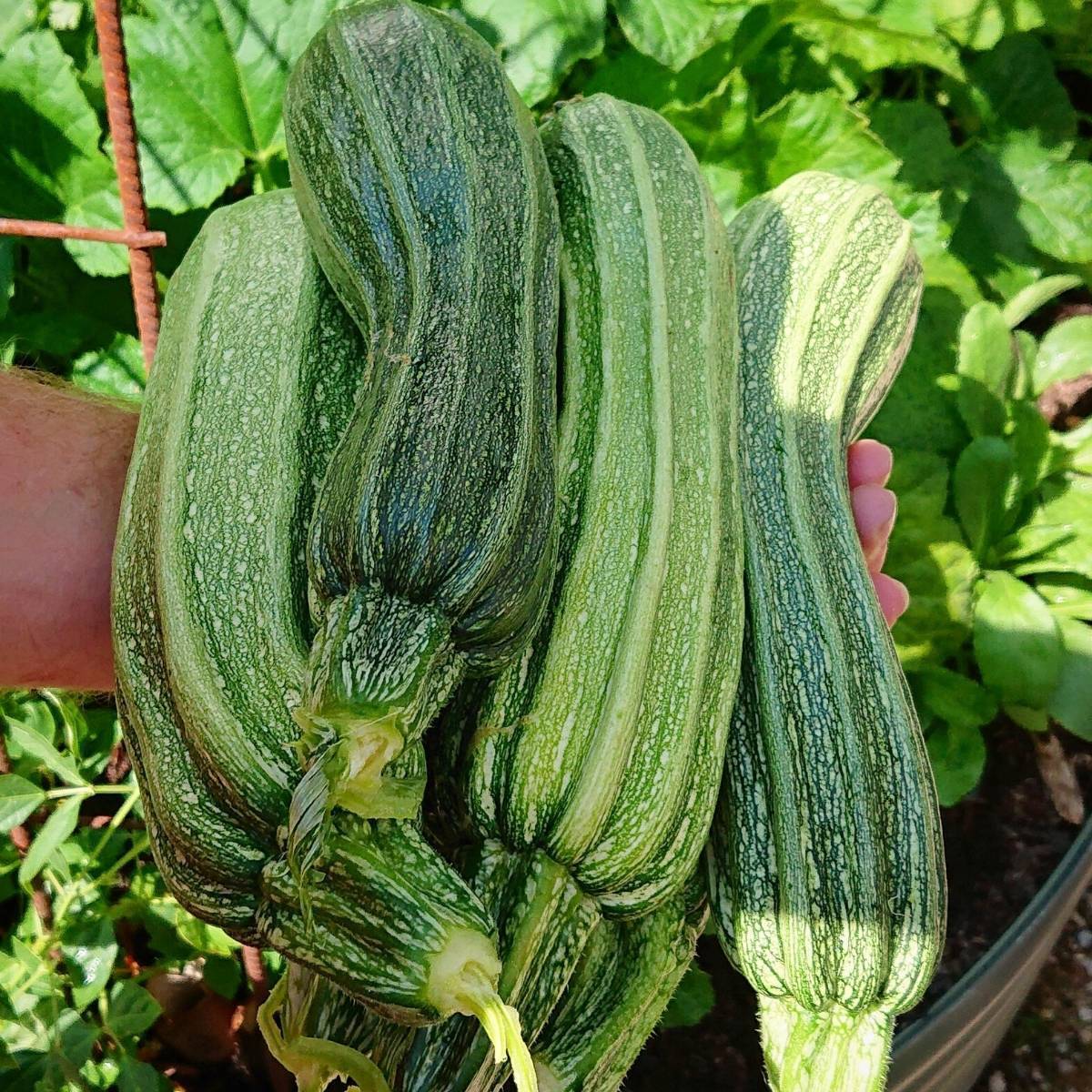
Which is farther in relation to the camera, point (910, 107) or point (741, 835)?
point (910, 107)

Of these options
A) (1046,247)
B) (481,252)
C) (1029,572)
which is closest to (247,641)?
(481,252)

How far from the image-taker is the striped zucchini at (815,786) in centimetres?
117

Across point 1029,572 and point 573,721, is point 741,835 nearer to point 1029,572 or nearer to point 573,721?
point 573,721

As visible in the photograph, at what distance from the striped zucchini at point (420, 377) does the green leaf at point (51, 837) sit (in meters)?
0.72

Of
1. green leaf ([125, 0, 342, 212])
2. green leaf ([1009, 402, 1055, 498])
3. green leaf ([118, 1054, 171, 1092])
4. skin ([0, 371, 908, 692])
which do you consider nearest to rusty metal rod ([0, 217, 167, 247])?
skin ([0, 371, 908, 692])

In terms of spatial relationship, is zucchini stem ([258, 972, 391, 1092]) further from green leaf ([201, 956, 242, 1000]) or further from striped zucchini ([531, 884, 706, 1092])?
green leaf ([201, 956, 242, 1000])

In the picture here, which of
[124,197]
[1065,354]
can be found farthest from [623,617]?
[1065,354]

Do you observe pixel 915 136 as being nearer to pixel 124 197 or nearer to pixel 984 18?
pixel 984 18

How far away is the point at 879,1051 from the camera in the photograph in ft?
3.84

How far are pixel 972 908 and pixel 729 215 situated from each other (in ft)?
5.18

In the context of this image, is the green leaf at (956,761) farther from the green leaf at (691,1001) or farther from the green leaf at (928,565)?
the green leaf at (691,1001)

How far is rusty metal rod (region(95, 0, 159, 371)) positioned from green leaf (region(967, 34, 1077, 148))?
2078mm

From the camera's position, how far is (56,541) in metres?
1.33

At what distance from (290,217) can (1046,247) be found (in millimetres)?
1955
